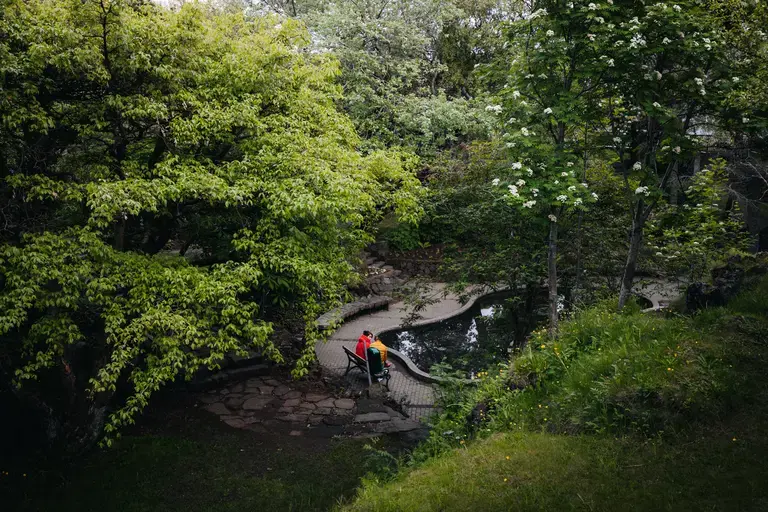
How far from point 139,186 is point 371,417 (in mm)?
6729

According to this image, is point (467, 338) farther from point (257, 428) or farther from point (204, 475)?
point (204, 475)

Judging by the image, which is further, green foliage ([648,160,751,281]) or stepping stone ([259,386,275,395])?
stepping stone ([259,386,275,395])

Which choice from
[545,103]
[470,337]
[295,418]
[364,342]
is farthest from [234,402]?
[545,103]

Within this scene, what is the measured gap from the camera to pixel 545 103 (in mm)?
9344

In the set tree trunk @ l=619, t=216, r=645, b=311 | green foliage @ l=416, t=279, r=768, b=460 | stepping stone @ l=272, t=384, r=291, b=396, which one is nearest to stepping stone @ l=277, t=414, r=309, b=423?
stepping stone @ l=272, t=384, r=291, b=396

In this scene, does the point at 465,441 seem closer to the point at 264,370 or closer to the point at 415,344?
the point at 264,370

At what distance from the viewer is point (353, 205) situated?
9.48 m

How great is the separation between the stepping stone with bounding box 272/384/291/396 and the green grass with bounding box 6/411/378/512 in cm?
196

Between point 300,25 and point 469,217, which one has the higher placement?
point 300,25

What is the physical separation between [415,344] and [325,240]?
727 cm

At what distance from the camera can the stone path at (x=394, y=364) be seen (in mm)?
11922

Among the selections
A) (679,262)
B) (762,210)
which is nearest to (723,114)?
(679,262)

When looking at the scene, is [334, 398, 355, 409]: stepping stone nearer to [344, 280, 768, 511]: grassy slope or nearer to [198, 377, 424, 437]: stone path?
[198, 377, 424, 437]: stone path

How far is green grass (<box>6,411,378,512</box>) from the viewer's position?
7.65m
